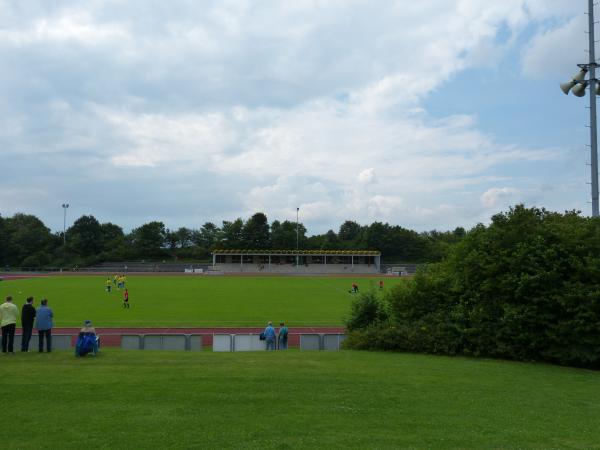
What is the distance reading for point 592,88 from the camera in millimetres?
14273

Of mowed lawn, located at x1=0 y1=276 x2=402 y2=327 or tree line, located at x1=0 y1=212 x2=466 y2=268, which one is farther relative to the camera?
tree line, located at x1=0 y1=212 x2=466 y2=268

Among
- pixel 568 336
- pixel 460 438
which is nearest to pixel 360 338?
pixel 568 336

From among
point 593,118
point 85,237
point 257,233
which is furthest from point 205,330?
point 85,237

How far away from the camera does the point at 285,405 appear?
7.95m

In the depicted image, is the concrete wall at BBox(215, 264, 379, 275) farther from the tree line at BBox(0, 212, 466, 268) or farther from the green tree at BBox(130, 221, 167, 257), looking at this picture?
the green tree at BBox(130, 221, 167, 257)

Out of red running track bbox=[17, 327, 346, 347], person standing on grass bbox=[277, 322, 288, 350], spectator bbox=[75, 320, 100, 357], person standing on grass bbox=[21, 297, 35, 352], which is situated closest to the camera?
spectator bbox=[75, 320, 100, 357]

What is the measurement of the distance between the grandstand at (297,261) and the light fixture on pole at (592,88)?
262 feet

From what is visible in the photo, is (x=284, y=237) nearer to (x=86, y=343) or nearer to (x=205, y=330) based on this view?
(x=205, y=330)

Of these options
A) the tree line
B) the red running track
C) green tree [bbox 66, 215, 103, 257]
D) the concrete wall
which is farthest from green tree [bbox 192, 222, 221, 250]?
the red running track

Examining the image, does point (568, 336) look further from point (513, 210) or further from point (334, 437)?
point (334, 437)

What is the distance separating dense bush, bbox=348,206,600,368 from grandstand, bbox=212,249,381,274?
260 feet

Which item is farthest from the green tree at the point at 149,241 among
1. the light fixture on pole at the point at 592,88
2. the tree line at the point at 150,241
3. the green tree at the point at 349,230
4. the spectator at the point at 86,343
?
the light fixture on pole at the point at 592,88

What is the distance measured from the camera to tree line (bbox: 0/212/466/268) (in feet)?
363

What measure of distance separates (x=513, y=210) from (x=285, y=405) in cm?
956
